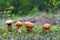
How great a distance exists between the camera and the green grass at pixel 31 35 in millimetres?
2996

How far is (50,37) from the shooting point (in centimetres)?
303

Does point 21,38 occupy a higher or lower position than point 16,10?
higher

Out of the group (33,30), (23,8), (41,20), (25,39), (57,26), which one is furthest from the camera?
(23,8)

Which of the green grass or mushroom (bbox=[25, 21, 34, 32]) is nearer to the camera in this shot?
the green grass

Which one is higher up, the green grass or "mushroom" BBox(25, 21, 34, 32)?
"mushroom" BBox(25, 21, 34, 32)

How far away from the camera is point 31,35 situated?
3.14 meters

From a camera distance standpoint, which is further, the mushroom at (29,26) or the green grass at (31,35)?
the mushroom at (29,26)

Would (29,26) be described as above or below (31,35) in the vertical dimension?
above

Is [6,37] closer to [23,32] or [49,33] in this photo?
[23,32]

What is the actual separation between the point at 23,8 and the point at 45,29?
3.93 m

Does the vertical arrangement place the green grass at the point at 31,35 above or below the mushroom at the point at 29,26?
below

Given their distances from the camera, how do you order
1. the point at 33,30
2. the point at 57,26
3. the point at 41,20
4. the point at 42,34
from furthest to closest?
the point at 41,20 → the point at 57,26 → the point at 33,30 → the point at 42,34

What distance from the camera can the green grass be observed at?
2996 mm

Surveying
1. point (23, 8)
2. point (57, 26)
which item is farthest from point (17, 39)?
point (23, 8)
